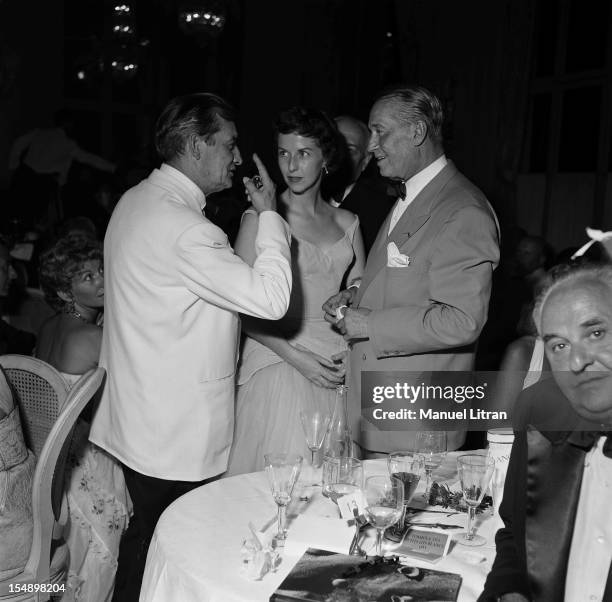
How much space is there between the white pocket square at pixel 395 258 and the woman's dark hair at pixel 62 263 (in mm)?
1136

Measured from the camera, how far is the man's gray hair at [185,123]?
2.53 metres

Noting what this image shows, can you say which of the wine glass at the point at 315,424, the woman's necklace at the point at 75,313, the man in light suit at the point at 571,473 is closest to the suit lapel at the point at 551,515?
the man in light suit at the point at 571,473

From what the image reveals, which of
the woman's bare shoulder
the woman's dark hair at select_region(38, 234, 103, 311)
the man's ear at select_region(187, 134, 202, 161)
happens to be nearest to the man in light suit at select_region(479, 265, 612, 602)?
the man's ear at select_region(187, 134, 202, 161)

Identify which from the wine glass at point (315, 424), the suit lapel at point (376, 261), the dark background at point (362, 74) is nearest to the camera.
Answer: the wine glass at point (315, 424)

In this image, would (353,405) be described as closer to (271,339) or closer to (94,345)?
(271,339)

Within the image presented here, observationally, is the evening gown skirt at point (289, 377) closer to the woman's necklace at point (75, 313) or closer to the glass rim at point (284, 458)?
the woman's necklace at point (75, 313)

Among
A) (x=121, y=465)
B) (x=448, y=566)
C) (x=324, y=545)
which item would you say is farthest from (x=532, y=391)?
(x=121, y=465)

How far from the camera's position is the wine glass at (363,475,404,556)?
158cm

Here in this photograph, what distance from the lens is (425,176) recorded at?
2.59 m

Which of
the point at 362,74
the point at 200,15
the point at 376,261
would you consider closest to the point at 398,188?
the point at 376,261

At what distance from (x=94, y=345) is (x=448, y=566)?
167 cm

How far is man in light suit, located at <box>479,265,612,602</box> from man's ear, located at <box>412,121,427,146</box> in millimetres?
1139

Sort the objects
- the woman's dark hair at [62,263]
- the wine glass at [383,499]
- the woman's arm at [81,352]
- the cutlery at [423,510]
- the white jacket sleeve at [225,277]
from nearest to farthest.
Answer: the wine glass at [383,499]
the cutlery at [423,510]
the white jacket sleeve at [225,277]
the woman's arm at [81,352]
the woman's dark hair at [62,263]

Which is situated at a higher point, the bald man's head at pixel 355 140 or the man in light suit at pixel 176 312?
the bald man's head at pixel 355 140
